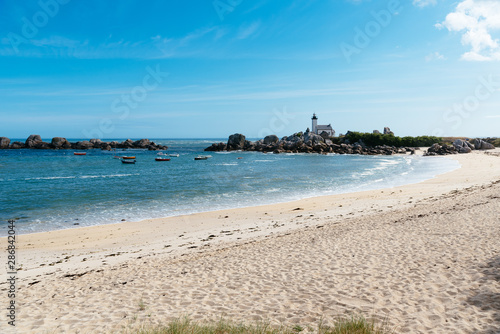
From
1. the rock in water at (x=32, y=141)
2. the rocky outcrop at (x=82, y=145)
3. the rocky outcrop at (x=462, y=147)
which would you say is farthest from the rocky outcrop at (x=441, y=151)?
the rock in water at (x=32, y=141)

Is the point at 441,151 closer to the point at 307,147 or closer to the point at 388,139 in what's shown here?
the point at 388,139

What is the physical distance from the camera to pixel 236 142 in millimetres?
118562

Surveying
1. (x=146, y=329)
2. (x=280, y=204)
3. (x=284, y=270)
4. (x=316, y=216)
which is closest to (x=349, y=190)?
(x=280, y=204)

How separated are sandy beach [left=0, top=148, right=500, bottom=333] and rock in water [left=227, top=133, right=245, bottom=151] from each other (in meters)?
100

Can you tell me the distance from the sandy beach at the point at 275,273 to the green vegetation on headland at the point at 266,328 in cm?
35

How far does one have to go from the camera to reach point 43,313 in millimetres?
7613

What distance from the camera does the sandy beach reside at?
7.04 metres

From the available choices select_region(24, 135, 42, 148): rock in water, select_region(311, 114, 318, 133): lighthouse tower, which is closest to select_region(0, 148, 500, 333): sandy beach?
select_region(311, 114, 318, 133): lighthouse tower

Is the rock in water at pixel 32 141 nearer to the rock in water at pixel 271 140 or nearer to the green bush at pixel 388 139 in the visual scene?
the rock in water at pixel 271 140

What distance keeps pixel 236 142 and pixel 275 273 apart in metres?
110

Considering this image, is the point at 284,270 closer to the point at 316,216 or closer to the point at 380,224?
the point at 380,224

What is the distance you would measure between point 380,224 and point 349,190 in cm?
1592

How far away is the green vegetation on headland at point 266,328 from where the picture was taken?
6047mm

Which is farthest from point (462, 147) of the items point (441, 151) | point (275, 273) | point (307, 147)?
point (275, 273)
